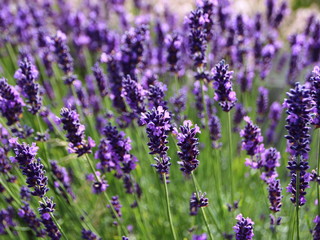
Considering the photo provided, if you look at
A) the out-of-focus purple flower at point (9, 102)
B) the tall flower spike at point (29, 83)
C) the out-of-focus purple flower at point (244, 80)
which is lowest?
the out-of-focus purple flower at point (9, 102)

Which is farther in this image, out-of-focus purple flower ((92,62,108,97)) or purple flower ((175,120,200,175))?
out-of-focus purple flower ((92,62,108,97))

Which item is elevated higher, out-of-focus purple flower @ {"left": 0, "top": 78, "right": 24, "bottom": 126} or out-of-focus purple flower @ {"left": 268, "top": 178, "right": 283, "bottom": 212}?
out-of-focus purple flower @ {"left": 0, "top": 78, "right": 24, "bottom": 126}

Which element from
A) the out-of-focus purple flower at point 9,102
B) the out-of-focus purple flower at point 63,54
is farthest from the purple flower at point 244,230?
the out-of-focus purple flower at point 63,54

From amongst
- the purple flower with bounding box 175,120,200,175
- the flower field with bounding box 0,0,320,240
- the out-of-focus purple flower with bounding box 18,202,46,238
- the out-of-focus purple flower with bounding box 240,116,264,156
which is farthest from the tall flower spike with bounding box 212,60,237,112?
the out-of-focus purple flower with bounding box 18,202,46,238

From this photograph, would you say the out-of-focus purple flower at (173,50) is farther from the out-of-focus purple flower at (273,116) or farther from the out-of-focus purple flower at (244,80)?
the out-of-focus purple flower at (273,116)

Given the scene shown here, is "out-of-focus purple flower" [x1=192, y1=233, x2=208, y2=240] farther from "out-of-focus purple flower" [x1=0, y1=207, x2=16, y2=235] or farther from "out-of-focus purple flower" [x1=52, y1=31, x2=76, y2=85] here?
"out-of-focus purple flower" [x1=52, y1=31, x2=76, y2=85]

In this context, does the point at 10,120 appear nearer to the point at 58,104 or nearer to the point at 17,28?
the point at 58,104

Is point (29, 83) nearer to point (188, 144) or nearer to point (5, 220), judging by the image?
point (5, 220)
